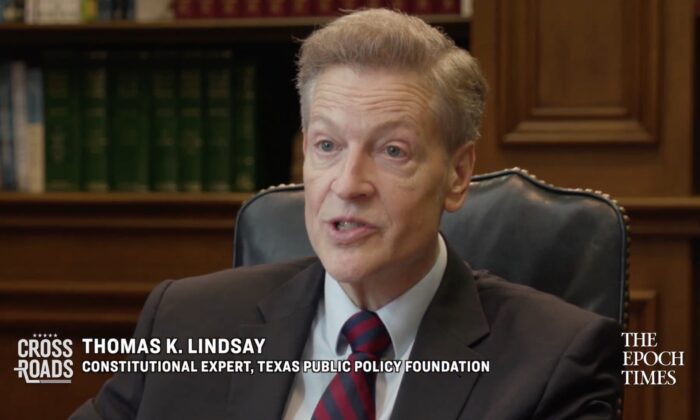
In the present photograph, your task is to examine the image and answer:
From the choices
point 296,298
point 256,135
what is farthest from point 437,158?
point 256,135

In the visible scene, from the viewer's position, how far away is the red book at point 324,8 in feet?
10.1

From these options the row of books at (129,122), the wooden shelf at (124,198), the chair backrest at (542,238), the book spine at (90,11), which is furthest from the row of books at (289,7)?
the chair backrest at (542,238)

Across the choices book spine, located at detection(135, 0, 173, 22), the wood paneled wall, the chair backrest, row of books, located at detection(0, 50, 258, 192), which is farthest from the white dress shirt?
book spine, located at detection(135, 0, 173, 22)

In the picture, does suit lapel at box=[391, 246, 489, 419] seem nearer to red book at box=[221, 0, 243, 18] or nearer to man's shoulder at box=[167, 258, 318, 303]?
man's shoulder at box=[167, 258, 318, 303]

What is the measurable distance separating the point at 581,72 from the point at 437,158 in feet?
4.22

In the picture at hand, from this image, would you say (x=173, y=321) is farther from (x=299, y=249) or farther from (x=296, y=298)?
(x=299, y=249)

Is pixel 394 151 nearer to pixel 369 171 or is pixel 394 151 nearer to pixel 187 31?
pixel 369 171

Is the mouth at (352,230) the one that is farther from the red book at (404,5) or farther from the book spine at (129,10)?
the book spine at (129,10)

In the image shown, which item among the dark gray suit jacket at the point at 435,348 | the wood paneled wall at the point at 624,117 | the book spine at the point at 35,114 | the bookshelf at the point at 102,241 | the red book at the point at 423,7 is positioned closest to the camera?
the dark gray suit jacket at the point at 435,348

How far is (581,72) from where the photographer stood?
2.86 metres

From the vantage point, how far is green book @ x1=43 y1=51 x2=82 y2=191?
3223 millimetres

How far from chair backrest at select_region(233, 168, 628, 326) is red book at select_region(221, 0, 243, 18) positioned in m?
1.17

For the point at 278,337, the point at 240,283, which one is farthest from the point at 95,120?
the point at 278,337

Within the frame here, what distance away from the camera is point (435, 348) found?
5.46 feet
